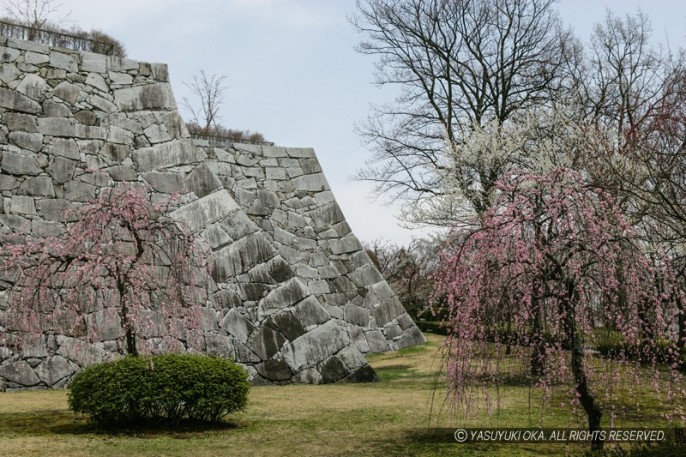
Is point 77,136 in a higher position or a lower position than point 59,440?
higher

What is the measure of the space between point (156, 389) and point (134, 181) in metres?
6.98

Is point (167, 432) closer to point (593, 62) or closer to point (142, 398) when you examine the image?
point (142, 398)

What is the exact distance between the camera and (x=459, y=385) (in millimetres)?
7266

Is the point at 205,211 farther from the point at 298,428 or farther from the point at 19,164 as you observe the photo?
the point at 298,428

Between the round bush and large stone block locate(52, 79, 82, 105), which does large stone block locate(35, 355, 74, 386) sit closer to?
the round bush

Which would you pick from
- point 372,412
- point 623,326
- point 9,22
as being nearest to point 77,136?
point 9,22

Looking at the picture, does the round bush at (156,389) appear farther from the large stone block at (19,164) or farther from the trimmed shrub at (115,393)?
the large stone block at (19,164)

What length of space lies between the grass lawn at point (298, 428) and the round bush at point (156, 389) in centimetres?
25

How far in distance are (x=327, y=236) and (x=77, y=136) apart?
8.36 meters

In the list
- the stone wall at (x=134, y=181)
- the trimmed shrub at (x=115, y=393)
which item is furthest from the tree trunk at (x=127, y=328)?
the stone wall at (x=134, y=181)

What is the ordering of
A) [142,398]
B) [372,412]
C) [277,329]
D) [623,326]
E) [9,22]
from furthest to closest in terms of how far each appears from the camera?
[9,22]
[277,329]
[372,412]
[142,398]
[623,326]

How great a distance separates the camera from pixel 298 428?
30.9 ft

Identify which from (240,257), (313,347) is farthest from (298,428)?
(240,257)

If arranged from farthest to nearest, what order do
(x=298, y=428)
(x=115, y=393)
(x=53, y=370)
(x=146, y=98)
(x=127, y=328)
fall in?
(x=146, y=98) < (x=53, y=370) < (x=127, y=328) < (x=298, y=428) < (x=115, y=393)
